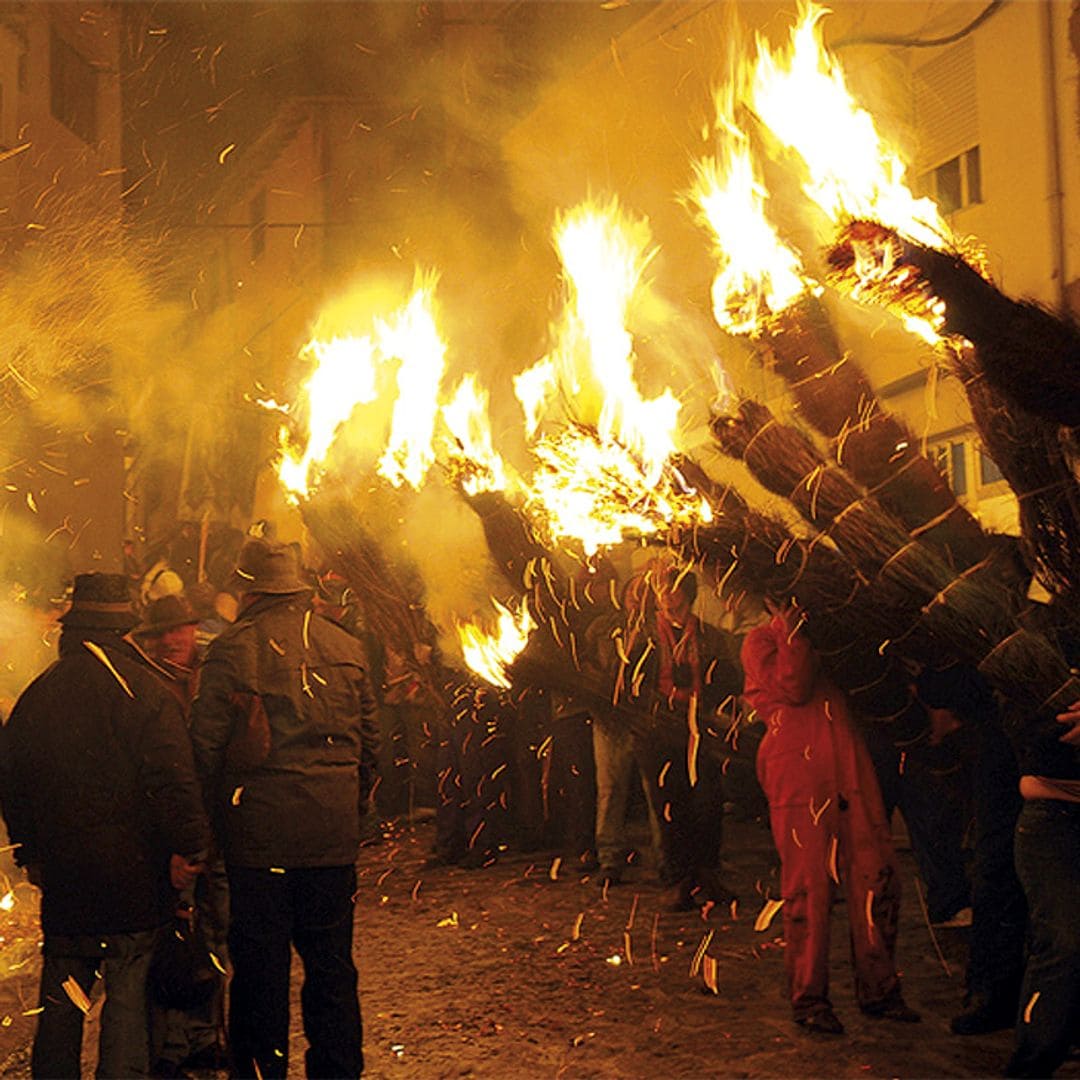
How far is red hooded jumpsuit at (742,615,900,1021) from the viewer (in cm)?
540

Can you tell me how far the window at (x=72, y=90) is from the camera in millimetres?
18641

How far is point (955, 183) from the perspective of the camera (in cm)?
1066

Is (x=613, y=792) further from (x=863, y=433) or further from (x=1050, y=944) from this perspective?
(x=1050, y=944)

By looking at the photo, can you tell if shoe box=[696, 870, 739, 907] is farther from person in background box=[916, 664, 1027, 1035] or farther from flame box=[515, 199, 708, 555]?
person in background box=[916, 664, 1027, 1035]

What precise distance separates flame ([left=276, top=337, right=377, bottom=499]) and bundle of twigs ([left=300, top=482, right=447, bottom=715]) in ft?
1.44

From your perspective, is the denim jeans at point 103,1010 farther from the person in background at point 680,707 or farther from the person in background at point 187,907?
the person in background at point 680,707

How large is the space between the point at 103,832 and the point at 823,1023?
275 centimetres

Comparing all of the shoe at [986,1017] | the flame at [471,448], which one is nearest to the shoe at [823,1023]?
the shoe at [986,1017]

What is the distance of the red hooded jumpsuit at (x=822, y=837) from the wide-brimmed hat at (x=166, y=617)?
94.6 inches

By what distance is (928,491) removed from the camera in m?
5.86

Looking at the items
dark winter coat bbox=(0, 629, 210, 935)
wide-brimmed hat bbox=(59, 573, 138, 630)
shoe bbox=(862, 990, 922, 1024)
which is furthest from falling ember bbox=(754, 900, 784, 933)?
wide-brimmed hat bbox=(59, 573, 138, 630)

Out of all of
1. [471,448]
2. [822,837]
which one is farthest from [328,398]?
[822,837]

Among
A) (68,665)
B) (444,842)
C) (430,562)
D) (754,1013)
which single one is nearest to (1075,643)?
(754,1013)

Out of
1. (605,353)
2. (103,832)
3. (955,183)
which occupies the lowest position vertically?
(103,832)
